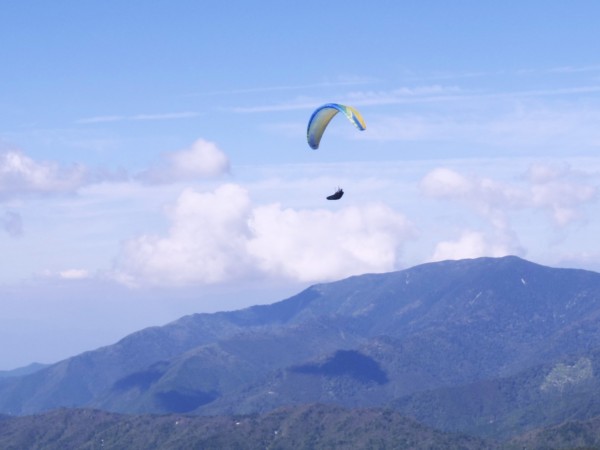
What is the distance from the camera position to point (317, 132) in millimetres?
173500

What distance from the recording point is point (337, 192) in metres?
159

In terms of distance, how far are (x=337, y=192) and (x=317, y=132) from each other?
1840 centimetres

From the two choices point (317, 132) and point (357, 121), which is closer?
point (357, 121)

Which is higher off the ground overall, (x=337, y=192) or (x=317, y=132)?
(x=317, y=132)

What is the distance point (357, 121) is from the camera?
520 feet

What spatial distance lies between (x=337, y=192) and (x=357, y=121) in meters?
11.6

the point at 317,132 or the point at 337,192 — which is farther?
the point at 317,132

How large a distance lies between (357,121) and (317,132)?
16281 mm

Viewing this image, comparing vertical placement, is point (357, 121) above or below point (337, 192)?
above
